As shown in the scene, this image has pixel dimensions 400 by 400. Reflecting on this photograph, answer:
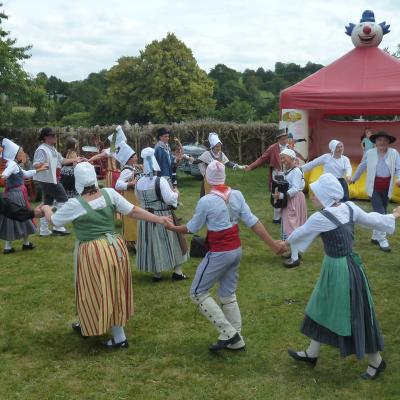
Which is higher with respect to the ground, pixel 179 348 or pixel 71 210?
pixel 71 210

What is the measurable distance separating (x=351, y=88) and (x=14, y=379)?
10.6 meters

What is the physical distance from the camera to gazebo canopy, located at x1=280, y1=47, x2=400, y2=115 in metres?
12.1

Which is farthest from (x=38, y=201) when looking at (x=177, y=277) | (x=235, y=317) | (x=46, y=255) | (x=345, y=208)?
(x=345, y=208)

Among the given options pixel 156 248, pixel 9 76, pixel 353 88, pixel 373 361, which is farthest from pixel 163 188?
pixel 9 76

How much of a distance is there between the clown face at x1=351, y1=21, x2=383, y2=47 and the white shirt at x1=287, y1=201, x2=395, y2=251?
1044cm

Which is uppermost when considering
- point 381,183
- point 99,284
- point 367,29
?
point 367,29

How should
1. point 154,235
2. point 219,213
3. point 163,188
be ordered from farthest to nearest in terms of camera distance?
point 154,235 < point 163,188 < point 219,213

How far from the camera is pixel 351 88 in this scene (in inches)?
494

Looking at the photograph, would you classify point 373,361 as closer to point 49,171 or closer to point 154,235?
point 154,235

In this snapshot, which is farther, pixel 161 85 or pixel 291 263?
pixel 161 85

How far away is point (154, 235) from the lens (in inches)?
249

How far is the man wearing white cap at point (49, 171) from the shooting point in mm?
8672

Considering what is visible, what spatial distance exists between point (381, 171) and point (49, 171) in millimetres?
5433

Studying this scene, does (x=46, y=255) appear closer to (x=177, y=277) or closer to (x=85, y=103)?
(x=177, y=277)
